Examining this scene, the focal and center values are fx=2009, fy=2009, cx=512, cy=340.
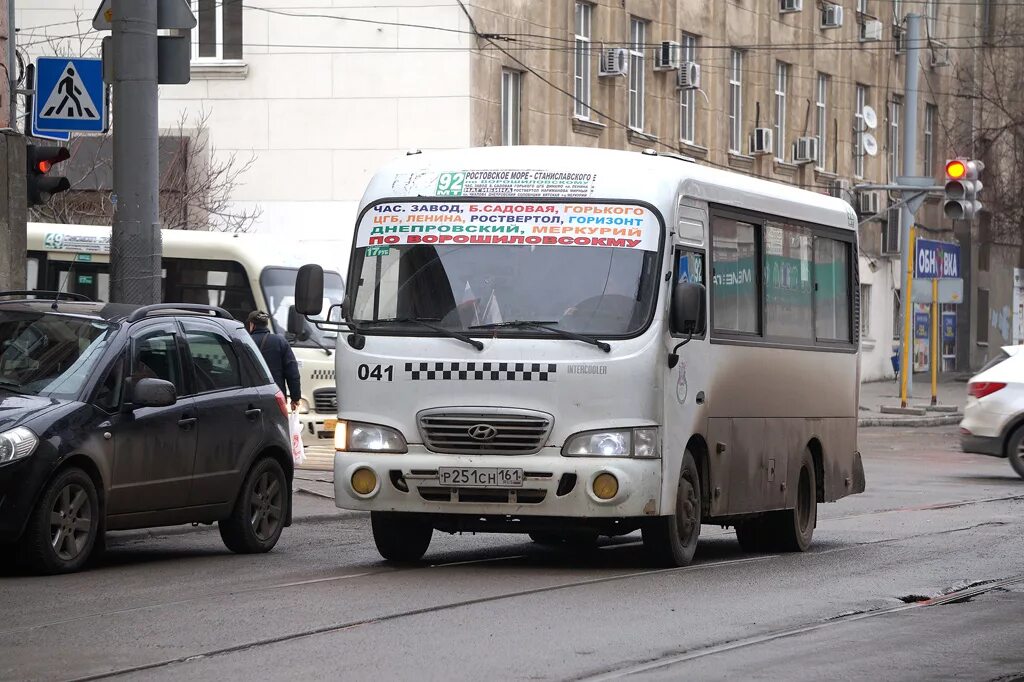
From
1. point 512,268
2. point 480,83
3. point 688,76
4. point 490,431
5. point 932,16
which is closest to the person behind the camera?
point 490,431

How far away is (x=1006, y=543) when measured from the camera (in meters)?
15.1

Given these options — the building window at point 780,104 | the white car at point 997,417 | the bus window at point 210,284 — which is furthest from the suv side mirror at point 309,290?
the building window at point 780,104

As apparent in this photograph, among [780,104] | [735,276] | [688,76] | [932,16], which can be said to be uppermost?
[932,16]

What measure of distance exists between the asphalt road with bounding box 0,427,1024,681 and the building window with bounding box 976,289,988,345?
135 feet

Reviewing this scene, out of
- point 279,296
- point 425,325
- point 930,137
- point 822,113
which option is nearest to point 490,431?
point 425,325

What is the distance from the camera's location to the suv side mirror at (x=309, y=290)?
39.8 feet

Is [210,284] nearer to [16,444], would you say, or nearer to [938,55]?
[16,444]

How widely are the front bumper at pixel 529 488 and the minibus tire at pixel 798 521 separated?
295 centimetres

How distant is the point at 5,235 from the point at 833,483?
27.1 feet

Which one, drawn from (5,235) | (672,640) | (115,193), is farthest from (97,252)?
(672,640)

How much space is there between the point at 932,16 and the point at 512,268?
43.3 meters

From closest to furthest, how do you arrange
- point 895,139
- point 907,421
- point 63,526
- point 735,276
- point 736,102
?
point 63,526 < point 735,276 < point 907,421 < point 736,102 < point 895,139

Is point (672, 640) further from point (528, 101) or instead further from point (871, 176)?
→ point (871, 176)

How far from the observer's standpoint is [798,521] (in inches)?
581
